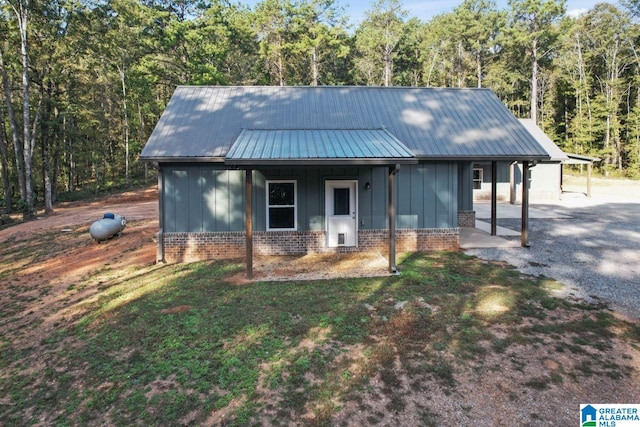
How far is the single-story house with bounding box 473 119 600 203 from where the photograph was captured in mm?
21531

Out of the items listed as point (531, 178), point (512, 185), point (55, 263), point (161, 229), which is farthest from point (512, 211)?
point (55, 263)

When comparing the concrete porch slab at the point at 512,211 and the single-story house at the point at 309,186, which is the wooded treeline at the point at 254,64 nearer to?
the single-story house at the point at 309,186

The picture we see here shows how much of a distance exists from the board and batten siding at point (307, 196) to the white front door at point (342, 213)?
0.15 m

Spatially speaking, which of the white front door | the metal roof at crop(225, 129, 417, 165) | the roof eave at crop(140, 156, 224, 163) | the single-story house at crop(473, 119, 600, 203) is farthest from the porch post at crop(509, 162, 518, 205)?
the roof eave at crop(140, 156, 224, 163)

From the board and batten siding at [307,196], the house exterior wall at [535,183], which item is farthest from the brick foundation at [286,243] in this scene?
the house exterior wall at [535,183]

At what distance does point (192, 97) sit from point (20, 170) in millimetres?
14058

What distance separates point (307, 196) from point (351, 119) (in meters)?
3.03

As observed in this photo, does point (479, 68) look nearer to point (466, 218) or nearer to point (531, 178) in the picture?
point (531, 178)

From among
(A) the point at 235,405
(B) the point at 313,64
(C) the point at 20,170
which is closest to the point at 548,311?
(A) the point at 235,405

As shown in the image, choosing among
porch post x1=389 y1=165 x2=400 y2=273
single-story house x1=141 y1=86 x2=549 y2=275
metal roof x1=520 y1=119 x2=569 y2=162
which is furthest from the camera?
metal roof x1=520 y1=119 x2=569 y2=162

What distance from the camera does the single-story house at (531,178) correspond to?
2153 centimetres

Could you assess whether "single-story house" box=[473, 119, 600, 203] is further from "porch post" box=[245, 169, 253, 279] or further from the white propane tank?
the white propane tank

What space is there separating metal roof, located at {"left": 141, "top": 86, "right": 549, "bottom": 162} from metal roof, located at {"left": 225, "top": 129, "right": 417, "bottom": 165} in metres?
0.67

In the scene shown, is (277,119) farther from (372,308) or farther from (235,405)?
(235,405)
